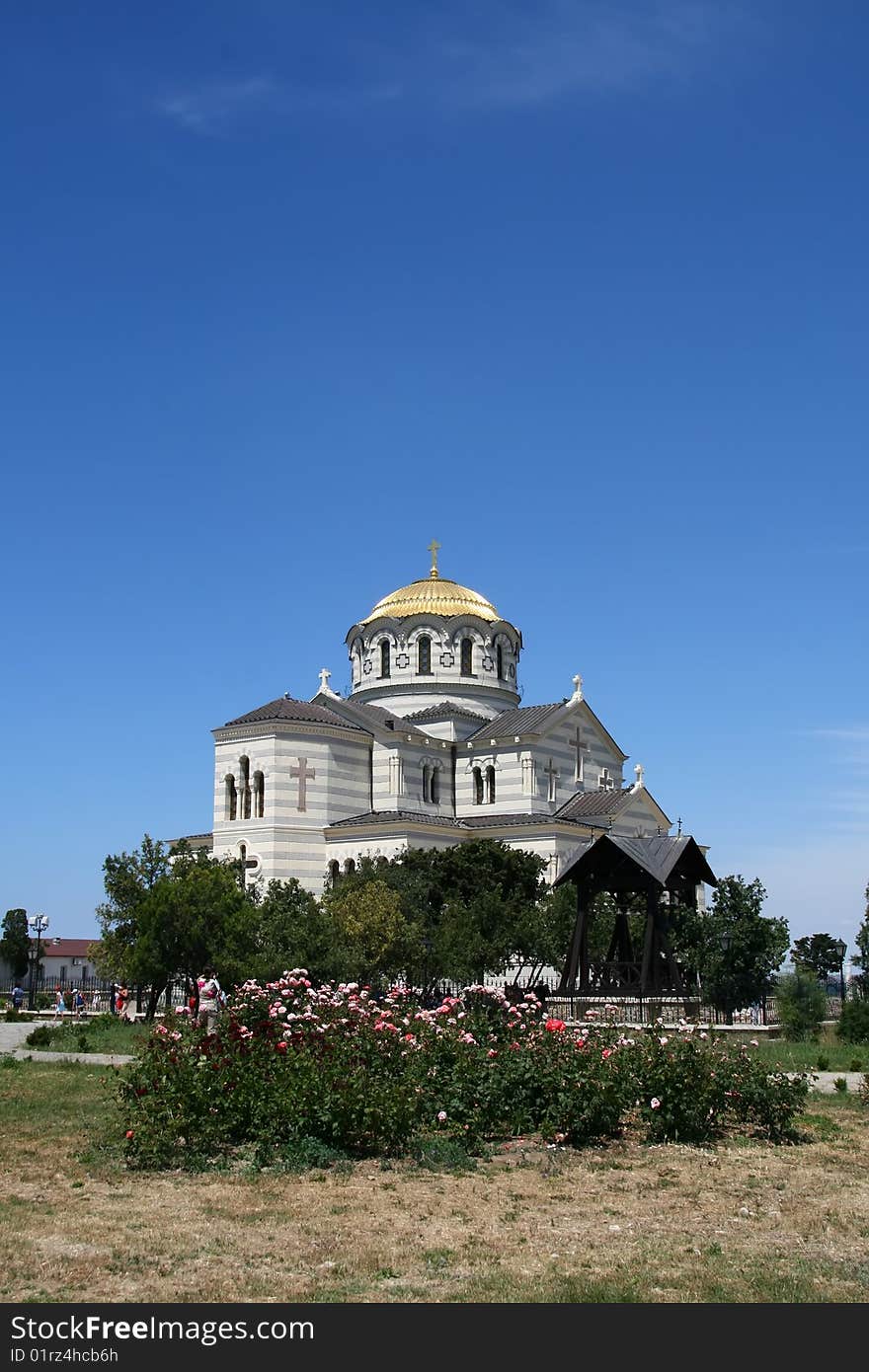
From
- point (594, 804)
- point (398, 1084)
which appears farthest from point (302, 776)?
point (398, 1084)

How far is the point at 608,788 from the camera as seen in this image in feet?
181

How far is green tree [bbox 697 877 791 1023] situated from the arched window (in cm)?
2033

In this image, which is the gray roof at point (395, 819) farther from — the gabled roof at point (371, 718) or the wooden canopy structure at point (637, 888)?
the wooden canopy structure at point (637, 888)

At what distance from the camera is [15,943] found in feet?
243

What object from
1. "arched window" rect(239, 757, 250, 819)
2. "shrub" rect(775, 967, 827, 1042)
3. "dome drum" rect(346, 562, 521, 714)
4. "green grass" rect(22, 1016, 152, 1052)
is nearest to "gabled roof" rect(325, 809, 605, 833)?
"arched window" rect(239, 757, 250, 819)

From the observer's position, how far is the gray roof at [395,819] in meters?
48.2

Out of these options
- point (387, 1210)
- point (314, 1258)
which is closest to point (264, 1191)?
point (387, 1210)

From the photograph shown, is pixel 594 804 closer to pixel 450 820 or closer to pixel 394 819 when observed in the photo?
pixel 450 820

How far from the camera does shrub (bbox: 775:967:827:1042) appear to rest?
26.0 meters

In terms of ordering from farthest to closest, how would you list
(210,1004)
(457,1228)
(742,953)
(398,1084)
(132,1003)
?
1. (132,1003)
2. (742,953)
3. (210,1004)
4. (398,1084)
5. (457,1228)

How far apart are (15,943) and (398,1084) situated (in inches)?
2671

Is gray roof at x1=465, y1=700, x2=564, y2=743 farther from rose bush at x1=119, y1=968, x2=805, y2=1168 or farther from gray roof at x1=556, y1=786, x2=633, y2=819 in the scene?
rose bush at x1=119, y1=968, x2=805, y2=1168
